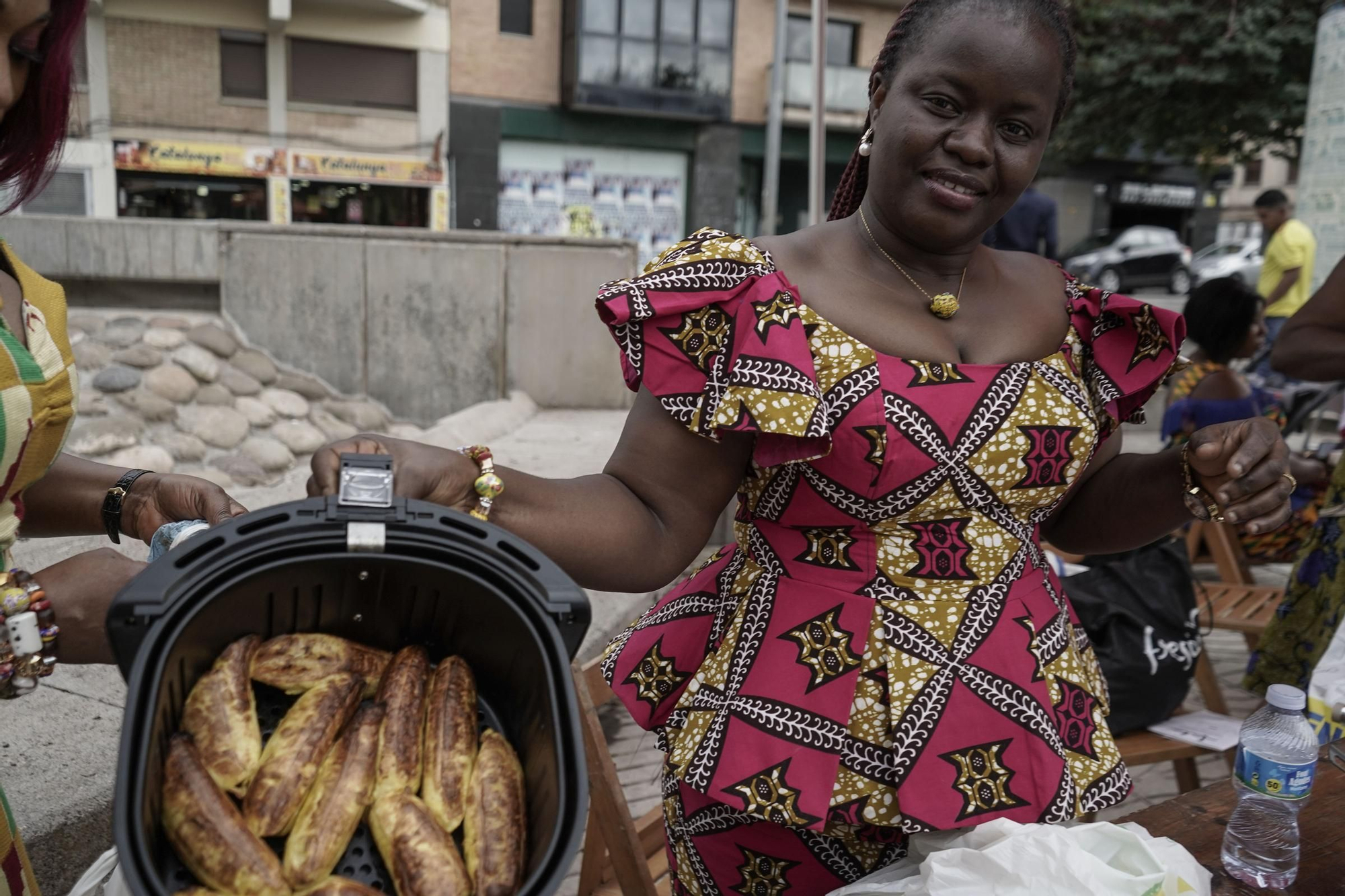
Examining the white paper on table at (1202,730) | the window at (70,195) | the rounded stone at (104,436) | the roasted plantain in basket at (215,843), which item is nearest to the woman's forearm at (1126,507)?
the roasted plantain in basket at (215,843)

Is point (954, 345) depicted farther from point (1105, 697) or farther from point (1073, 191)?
point (1073, 191)

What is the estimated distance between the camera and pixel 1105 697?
4.81 ft

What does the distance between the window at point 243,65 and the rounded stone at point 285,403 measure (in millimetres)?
14920

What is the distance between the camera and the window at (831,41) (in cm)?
2334

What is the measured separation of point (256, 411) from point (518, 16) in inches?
708

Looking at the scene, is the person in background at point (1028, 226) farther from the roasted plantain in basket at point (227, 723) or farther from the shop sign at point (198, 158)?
the shop sign at point (198, 158)

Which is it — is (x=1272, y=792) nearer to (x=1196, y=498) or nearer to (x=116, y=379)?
(x=1196, y=498)

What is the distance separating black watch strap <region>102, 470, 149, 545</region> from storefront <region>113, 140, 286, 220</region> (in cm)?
1934

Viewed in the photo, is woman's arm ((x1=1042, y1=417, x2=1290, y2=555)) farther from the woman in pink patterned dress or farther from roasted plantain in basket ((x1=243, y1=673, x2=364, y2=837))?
roasted plantain in basket ((x1=243, y1=673, x2=364, y2=837))

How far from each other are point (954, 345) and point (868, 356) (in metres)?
0.19

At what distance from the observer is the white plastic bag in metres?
1.11

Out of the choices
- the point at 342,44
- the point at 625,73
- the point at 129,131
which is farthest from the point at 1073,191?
the point at 129,131

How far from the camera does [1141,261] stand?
20.8 meters

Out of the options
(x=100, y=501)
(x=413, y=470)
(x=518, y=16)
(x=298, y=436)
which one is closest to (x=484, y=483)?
(x=413, y=470)
